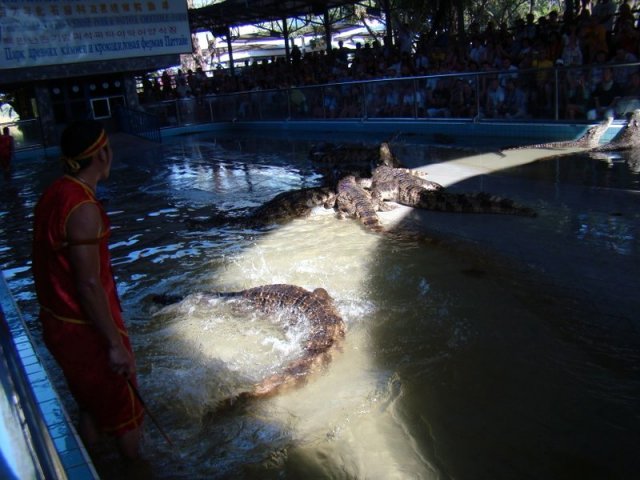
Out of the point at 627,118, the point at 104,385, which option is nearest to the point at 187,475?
the point at 104,385

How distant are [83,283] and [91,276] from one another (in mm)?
44

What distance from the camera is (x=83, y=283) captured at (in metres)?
2.40

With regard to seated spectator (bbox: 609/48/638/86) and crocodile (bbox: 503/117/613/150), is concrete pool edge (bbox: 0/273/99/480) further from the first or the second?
seated spectator (bbox: 609/48/638/86)

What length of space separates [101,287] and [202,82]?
74.3 ft

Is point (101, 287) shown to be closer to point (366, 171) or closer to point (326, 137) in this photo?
point (366, 171)

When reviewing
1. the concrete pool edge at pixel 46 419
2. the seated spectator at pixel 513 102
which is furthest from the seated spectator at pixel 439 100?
the concrete pool edge at pixel 46 419

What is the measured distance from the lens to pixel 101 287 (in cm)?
246

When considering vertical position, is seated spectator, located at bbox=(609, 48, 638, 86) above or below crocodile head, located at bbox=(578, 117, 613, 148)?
above

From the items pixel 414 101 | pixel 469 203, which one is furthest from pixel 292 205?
pixel 414 101

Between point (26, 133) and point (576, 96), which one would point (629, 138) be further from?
point (26, 133)

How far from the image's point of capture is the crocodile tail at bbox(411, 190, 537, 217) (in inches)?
268

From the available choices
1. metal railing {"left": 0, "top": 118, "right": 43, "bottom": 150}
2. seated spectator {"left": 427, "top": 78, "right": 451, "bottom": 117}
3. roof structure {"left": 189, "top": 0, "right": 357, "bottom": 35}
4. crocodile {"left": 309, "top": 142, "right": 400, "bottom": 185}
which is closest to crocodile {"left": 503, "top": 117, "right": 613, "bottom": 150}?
crocodile {"left": 309, "top": 142, "right": 400, "bottom": 185}

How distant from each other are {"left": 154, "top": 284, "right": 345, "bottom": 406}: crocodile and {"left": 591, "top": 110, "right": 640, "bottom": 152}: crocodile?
285 inches

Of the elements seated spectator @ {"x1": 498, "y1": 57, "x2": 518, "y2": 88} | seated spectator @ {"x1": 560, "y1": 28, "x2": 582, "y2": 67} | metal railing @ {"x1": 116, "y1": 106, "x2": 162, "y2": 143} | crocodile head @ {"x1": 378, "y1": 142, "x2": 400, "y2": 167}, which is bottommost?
crocodile head @ {"x1": 378, "y1": 142, "x2": 400, "y2": 167}
